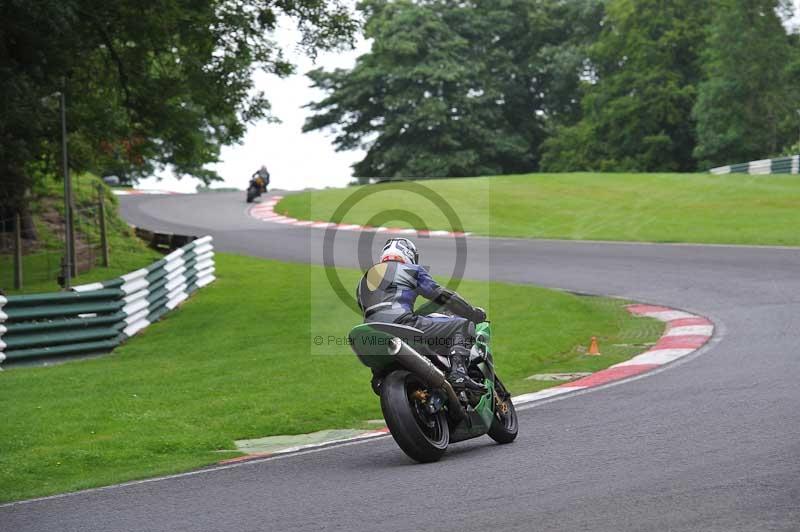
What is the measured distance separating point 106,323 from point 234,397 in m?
5.54

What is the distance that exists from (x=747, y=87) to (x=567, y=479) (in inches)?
2326

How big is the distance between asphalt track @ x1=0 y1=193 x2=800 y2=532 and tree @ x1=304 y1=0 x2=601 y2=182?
5423 centimetres

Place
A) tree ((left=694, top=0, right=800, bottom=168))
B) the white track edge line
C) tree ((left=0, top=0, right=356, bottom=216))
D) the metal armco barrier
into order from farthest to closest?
1. tree ((left=694, top=0, right=800, bottom=168))
2. tree ((left=0, top=0, right=356, bottom=216))
3. the metal armco barrier
4. the white track edge line

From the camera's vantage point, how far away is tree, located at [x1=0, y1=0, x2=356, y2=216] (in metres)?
17.4

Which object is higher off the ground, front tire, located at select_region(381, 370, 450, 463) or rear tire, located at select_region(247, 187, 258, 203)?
rear tire, located at select_region(247, 187, 258, 203)

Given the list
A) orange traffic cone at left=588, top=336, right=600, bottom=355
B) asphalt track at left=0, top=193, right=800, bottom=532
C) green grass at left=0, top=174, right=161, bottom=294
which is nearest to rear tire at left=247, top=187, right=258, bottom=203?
green grass at left=0, top=174, right=161, bottom=294

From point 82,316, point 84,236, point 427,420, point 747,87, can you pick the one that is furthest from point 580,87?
point 427,420

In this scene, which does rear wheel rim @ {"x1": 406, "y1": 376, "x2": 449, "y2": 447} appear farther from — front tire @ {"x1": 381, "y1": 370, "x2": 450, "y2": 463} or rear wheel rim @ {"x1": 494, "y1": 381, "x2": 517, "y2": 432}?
rear wheel rim @ {"x1": 494, "y1": 381, "x2": 517, "y2": 432}

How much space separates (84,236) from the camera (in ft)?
88.7

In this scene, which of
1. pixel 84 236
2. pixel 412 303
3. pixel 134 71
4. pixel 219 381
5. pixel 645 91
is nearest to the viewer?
pixel 412 303

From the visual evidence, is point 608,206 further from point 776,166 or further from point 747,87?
point 747,87

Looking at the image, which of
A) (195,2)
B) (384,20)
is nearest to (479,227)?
(195,2)

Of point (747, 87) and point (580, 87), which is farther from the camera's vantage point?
point (580, 87)

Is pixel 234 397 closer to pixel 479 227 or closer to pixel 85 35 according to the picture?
pixel 85 35
